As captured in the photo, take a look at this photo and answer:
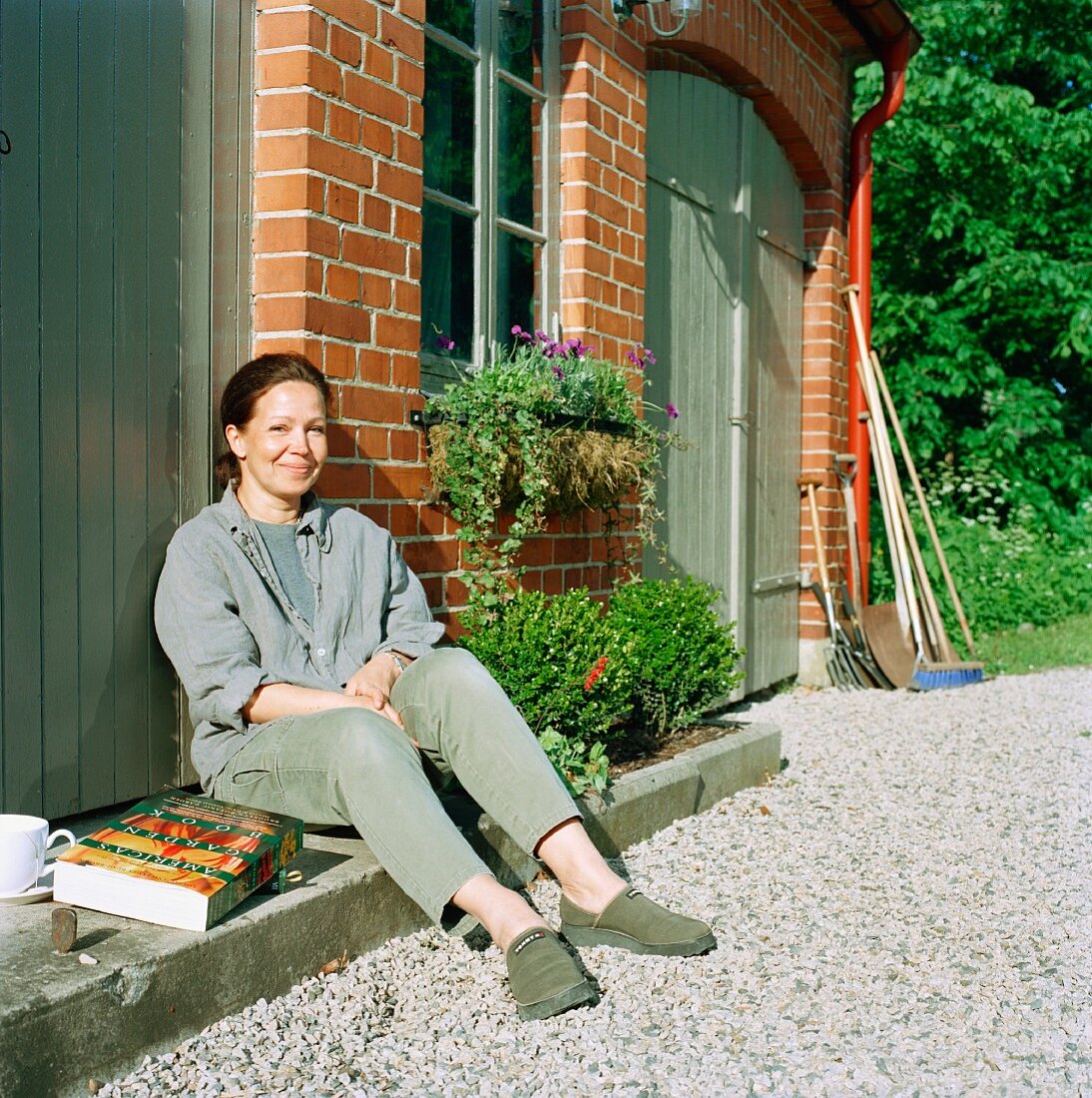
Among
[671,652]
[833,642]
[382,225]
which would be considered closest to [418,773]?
[382,225]

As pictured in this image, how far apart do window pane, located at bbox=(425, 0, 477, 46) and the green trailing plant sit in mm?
925

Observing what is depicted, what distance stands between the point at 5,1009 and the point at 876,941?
73.2 inches

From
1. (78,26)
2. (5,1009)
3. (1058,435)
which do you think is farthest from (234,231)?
(1058,435)

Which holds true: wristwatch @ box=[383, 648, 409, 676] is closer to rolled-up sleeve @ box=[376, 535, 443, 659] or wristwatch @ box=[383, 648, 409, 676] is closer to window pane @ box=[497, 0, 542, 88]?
rolled-up sleeve @ box=[376, 535, 443, 659]

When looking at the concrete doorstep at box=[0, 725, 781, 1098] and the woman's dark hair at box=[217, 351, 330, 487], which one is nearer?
the concrete doorstep at box=[0, 725, 781, 1098]

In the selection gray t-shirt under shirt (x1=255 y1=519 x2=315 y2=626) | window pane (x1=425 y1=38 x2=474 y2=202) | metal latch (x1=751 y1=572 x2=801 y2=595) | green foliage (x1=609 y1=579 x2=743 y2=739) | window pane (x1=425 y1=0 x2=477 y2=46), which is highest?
window pane (x1=425 y1=0 x2=477 y2=46)

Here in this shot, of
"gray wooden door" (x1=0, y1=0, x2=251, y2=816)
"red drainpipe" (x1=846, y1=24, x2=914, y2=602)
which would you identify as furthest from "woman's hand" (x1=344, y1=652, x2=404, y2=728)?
"red drainpipe" (x1=846, y1=24, x2=914, y2=602)

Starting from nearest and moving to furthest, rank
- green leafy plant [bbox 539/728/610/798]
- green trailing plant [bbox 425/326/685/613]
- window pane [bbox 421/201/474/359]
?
green leafy plant [bbox 539/728/610/798]
green trailing plant [bbox 425/326/685/613]
window pane [bbox 421/201/474/359]

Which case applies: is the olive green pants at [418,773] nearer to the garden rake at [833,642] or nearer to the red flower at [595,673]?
the red flower at [595,673]

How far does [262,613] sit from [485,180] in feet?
6.30

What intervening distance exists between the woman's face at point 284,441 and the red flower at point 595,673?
1025 millimetres

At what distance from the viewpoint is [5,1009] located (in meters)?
1.80

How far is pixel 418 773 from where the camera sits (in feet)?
8.27

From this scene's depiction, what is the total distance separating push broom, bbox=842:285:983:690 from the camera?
6.64 meters
